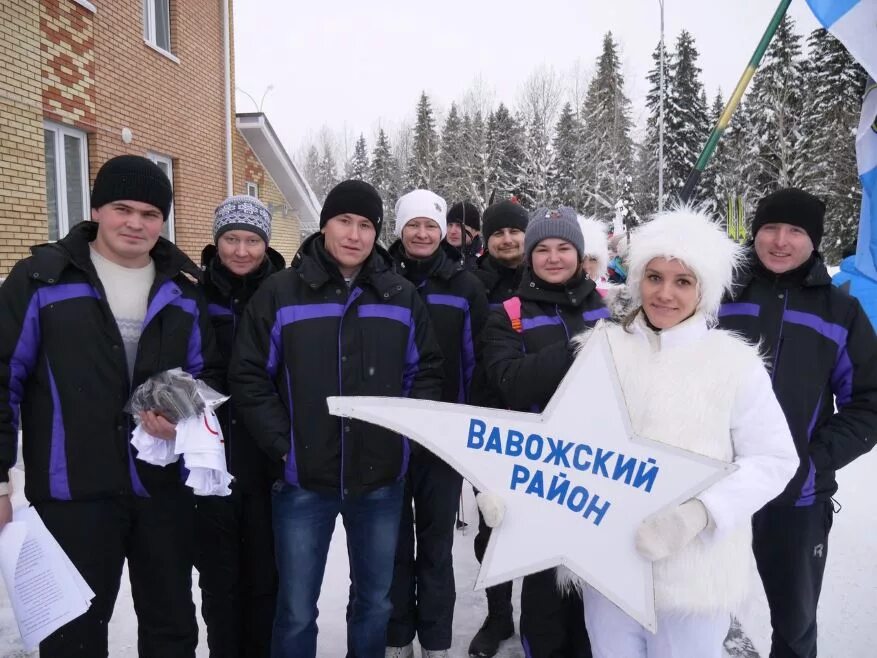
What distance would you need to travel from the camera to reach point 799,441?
232cm

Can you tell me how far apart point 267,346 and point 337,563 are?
89.9 inches

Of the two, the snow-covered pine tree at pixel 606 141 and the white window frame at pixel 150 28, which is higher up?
the snow-covered pine tree at pixel 606 141

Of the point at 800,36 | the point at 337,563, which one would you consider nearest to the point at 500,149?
the point at 800,36

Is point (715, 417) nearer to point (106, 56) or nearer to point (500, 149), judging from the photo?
point (106, 56)

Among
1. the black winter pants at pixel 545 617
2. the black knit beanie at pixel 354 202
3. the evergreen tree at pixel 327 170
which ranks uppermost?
the evergreen tree at pixel 327 170

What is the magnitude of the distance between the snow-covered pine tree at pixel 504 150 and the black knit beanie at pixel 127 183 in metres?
39.1

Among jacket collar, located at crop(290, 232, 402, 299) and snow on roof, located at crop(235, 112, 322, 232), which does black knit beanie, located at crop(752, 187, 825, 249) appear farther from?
snow on roof, located at crop(235, 112, 322, 232)

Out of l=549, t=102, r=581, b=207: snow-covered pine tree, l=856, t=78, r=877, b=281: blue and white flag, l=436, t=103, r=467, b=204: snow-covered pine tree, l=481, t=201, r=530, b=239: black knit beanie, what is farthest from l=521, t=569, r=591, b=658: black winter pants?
l=436, t=103, r=467, b=204: snow-covered pine tree

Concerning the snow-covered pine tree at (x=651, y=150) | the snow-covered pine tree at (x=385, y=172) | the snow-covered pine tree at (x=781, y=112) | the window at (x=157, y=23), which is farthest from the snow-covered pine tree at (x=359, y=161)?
the window at (x=157, y=23)

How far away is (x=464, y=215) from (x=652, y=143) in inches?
1382

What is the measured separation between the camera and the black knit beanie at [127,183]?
2219 millimetres

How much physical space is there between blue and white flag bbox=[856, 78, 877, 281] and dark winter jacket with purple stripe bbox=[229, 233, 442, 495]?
266 cm

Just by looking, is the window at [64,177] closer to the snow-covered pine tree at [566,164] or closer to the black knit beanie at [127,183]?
the black knit beanie at [127,183]

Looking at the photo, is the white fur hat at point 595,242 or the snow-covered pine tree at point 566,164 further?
the snow-covered pine tree at point 566,164
